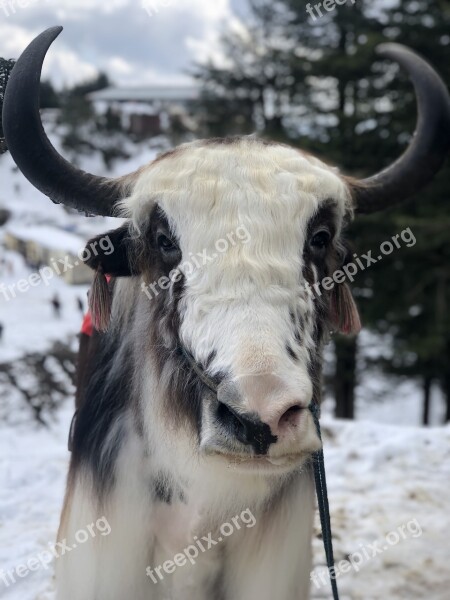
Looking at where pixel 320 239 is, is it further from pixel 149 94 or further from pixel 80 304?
pixel 149 94

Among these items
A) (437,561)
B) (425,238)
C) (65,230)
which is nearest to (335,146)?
(425,238)

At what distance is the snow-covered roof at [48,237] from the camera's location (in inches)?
197

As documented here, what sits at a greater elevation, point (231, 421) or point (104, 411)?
point (231, 421)

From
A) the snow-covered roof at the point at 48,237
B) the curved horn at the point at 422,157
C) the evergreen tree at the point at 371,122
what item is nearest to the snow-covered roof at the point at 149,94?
the evergreen tree at the point at 371,122

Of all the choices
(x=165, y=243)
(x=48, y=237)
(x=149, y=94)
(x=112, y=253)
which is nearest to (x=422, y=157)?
(x=165, y=243)

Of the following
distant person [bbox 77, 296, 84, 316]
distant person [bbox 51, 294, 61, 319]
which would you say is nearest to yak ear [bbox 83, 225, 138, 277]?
distant person [bbox 77, 296, 84, 316]

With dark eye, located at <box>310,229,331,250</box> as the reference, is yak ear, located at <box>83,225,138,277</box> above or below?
below

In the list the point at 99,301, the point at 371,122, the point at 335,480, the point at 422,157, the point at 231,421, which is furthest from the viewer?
the point at 371,122

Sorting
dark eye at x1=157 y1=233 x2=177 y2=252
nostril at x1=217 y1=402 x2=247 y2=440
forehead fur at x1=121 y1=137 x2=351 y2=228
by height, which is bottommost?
nostril at x1=217 y1=402 x2=247 y2=440

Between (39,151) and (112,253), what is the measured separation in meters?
0.50

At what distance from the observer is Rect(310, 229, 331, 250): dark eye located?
2326 millimetres

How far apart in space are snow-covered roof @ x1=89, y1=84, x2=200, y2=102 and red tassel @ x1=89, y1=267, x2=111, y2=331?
10.1 m

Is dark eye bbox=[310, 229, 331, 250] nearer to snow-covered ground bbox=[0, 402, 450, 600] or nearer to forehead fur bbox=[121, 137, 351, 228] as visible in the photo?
forehead fur bbox=[121, 137, 351, 228]

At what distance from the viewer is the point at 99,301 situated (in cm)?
279
